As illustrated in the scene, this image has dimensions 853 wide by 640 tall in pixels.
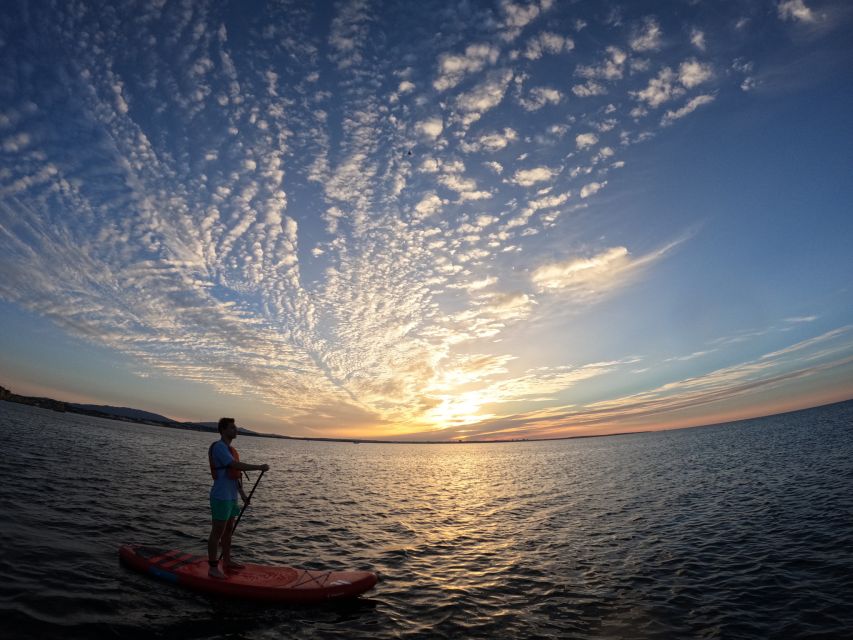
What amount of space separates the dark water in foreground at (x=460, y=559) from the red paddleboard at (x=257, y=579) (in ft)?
1.12

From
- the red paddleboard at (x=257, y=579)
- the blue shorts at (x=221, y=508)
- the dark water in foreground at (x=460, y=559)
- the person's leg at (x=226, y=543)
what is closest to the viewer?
the dark water in foreground at (x=460, y=559)

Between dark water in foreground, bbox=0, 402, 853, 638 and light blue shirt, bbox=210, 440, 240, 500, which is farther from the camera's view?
light blue shirt, bbox=210, 440, 240, 500

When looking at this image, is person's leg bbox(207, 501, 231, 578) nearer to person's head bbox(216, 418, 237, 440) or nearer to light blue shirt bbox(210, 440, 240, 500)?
light blue shirt bbox(210, 440, 240, 500)

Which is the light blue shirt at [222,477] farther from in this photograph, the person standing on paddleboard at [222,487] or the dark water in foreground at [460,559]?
the dark water in foreground at [460,559]

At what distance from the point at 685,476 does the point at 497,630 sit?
41.1 metres

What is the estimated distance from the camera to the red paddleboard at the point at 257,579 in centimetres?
1030

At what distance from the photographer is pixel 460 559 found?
639 inches

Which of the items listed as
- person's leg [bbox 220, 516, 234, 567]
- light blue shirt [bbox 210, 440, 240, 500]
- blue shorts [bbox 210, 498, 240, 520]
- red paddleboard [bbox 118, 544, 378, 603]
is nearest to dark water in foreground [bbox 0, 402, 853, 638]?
red paddleboard [bbox 118, 544, 378, 603]

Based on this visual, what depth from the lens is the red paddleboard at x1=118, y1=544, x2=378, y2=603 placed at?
33.8 ft

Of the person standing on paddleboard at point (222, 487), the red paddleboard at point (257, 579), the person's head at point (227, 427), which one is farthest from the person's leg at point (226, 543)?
the person's head at point (227, 427)

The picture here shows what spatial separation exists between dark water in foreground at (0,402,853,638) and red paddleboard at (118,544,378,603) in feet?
1.12

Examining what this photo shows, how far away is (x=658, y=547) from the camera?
17359 mm

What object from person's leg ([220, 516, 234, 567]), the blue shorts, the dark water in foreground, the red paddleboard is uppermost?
the blue shorts

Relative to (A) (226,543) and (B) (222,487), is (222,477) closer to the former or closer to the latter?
(B) (222,487)
